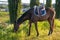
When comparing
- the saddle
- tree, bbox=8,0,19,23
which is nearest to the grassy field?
the saddle

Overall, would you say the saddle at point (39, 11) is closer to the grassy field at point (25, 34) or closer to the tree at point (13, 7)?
the grassy field at point (25, 34)

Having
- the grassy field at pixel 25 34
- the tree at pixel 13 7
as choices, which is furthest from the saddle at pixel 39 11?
the tree at pixel 13 7

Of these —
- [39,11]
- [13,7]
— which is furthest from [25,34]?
[13,7]

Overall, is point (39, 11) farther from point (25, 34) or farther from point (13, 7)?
point (13, 7)

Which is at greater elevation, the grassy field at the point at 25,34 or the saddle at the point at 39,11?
the saddle at the point at 39,11

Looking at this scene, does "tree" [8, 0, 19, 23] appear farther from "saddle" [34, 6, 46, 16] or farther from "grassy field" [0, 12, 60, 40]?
"saddle" [34, 6, 46, 16]

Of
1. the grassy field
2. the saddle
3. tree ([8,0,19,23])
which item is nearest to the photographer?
the grassy field

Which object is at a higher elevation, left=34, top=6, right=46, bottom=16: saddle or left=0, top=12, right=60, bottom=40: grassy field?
left=34, top=6, right=46, bottom=16: saddle

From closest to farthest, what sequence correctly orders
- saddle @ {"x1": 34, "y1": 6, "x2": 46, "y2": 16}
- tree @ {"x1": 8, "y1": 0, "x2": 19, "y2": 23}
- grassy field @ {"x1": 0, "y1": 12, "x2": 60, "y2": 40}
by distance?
1. grassy field @ {"x1": 0, "y1": 12, "x2": 60, "y2": 40}
2. saddle @ {"x1": 34, "y1": 6, "x2": 46, "y2": 16}
3. tree @ {"x1": 8, "y1": 0, "x2": 19, "y2": 23}

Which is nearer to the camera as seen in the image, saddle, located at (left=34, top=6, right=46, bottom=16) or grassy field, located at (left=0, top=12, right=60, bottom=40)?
grassy field, located at (left=0, top=12, right=60, bottom=40)

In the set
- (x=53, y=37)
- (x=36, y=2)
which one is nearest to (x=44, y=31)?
(x=53, y=37)

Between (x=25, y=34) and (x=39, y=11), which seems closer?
(x=39, y=11)

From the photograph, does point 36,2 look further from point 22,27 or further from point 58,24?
point 22,27

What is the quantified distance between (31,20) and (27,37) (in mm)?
773
